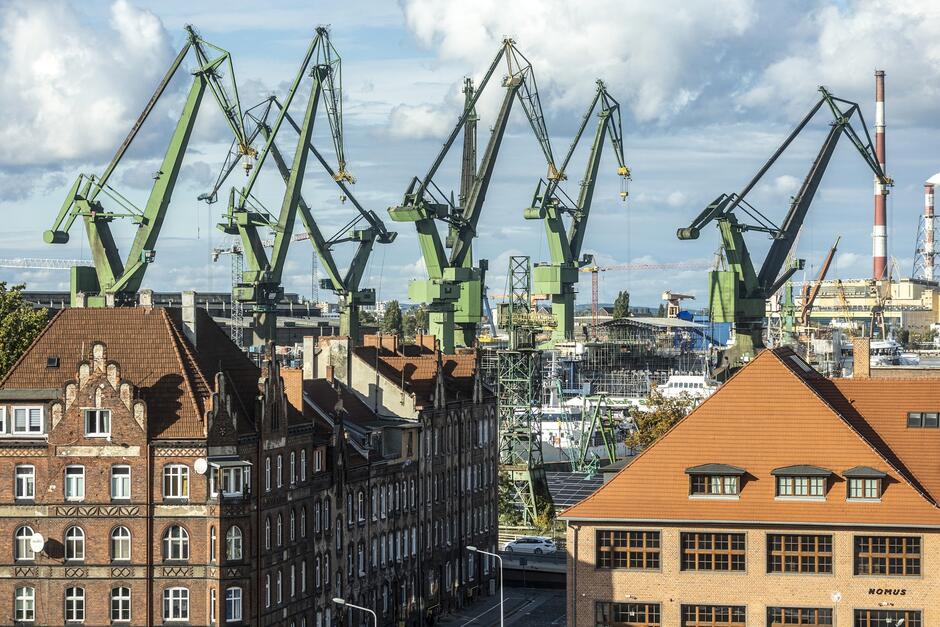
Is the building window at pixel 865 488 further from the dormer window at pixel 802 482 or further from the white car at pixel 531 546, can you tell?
the white car at pixel 531 546

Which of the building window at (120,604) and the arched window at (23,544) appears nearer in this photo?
the building window at (120,604)

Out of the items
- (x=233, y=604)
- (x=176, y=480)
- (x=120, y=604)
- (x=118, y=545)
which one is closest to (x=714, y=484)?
(x=233, y=604)

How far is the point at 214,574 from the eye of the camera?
2549 inches

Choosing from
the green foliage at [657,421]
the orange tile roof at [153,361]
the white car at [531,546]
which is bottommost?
the white car at [531,546]

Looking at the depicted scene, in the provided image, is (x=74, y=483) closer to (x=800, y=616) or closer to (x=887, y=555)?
(x=800, y=616)

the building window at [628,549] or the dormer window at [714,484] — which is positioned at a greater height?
the dormer window at [714,484]

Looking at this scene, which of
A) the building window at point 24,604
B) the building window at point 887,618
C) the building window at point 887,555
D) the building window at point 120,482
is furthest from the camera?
the building window at point 24,604

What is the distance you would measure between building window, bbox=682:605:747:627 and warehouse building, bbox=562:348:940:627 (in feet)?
0.12

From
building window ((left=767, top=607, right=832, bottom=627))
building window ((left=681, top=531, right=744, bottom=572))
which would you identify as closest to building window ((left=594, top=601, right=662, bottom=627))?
building window ((left=681, top=531, right=744, bottom=572))

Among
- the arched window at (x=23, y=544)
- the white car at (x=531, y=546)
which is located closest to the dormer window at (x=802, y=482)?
the arched window at (x=23, y=544)

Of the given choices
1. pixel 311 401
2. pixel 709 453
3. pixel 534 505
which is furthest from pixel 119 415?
pixel 534 505

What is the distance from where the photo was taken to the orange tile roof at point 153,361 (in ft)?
213

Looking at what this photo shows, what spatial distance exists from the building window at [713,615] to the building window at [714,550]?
1396mm

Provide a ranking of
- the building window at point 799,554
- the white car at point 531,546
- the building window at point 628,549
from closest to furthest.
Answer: the building window at point 799,554 → the building window at point 628,549 → the white car at point 531,546
